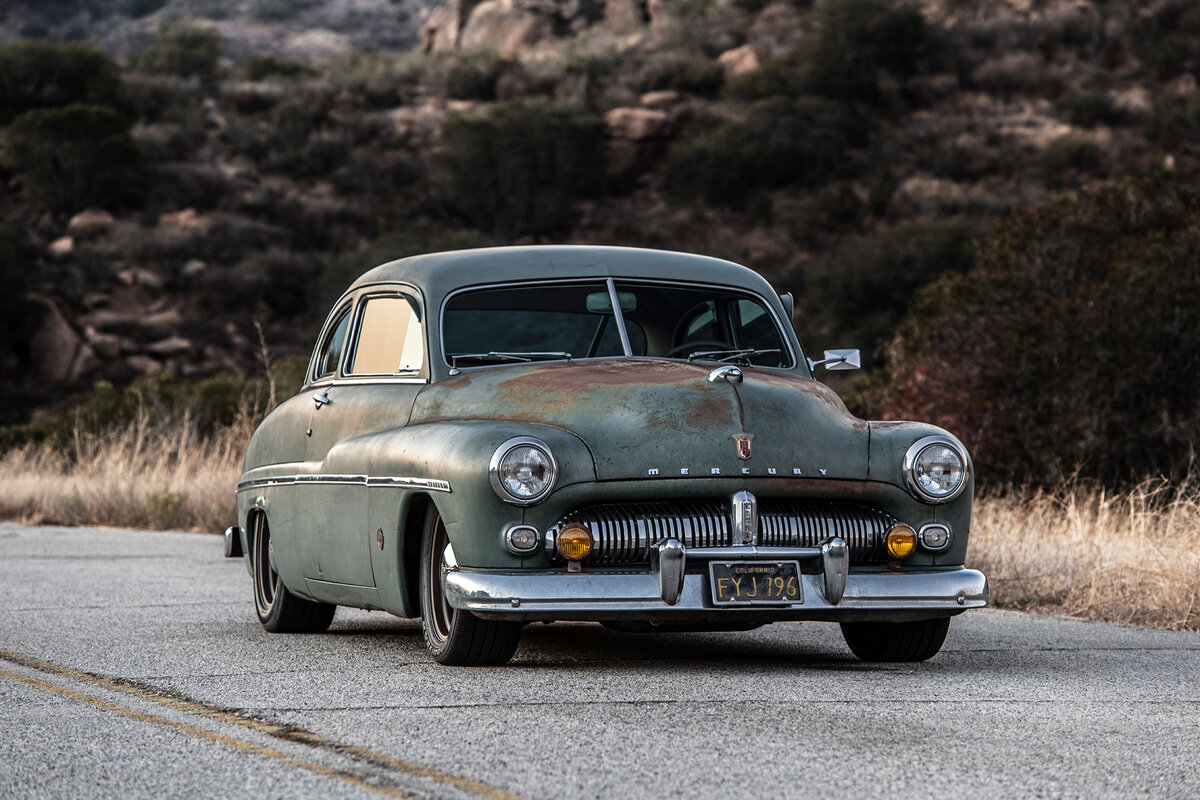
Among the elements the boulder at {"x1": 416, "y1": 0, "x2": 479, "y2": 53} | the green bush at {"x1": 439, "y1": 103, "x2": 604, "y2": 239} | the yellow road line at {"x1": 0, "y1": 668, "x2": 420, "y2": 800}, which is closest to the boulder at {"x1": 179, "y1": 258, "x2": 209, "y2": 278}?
the green bush at {"x1": 439, "y1": 103, "x2": 604, "y2": 239}

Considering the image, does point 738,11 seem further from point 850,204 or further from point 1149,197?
point 1149,197

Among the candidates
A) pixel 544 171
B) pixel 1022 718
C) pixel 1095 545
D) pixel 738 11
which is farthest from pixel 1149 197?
pixel 738 11

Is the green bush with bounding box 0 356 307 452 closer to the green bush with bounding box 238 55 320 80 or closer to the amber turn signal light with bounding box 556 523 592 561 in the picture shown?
the amber turn signal light with bounding box 556 523 592 561

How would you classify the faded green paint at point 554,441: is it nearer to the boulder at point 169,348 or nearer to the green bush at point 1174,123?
the boulder at point 169,348

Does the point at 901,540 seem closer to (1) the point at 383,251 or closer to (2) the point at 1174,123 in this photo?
(1) the point at 383,251

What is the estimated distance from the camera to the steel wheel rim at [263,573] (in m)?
8.94

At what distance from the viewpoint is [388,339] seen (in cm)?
835

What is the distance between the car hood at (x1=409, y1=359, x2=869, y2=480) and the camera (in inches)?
264

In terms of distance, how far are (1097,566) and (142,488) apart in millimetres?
11499

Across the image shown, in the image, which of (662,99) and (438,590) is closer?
(438,590)

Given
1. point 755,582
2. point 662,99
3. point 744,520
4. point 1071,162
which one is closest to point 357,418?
point 744,520

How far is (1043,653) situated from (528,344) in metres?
2.69

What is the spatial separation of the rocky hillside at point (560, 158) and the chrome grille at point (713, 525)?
3389 cm

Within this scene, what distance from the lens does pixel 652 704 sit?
19.2ft
